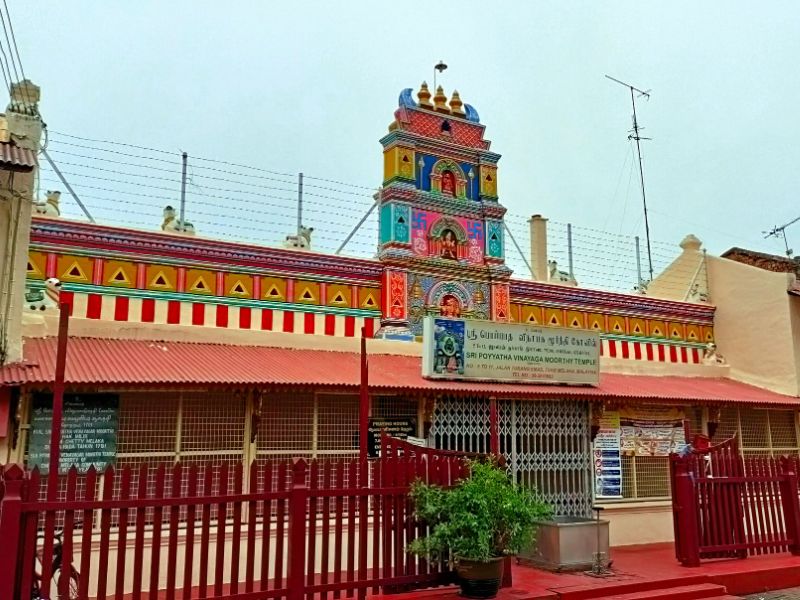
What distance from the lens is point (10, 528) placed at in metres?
4.80

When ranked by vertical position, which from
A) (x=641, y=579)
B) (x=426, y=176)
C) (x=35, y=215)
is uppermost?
(x=426, y=176)

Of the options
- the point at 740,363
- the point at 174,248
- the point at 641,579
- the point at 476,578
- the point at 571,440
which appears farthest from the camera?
the point at 740,363

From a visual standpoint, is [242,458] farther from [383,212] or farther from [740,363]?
[740,363]

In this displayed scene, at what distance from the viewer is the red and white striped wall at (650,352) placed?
43.7 ft

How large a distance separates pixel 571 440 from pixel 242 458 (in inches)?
189

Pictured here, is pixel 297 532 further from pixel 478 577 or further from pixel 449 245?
pixel 449 245

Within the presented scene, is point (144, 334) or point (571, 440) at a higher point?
point (144, 334)

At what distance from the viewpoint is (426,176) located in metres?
11.7

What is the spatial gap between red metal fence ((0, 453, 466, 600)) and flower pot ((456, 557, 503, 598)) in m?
0.32

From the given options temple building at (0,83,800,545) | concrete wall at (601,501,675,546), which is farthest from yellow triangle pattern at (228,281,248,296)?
concrete wall at (601,501,675,546)

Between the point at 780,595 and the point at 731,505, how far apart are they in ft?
3.94

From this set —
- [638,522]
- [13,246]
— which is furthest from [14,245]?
[638,522]

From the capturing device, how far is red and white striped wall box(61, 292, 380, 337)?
9.00m

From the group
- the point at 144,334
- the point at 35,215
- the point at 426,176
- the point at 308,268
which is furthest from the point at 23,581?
the point at 426,176
